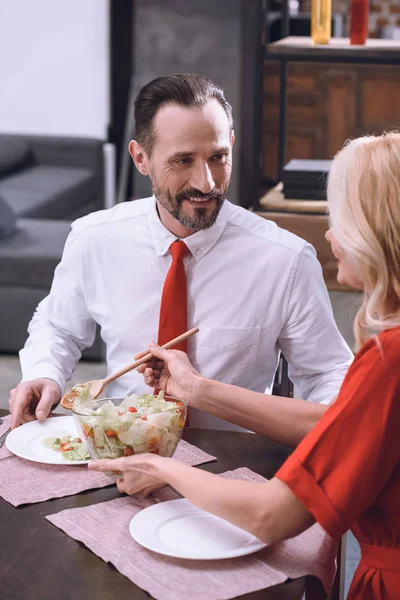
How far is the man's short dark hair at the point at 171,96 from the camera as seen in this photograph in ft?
6.39

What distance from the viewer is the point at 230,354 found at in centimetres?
200

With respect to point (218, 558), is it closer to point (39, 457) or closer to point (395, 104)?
point (39, 457)

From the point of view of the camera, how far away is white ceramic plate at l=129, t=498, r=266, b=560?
4.02 ft

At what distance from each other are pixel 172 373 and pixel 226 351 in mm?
422

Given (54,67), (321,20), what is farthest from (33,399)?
(54,67)

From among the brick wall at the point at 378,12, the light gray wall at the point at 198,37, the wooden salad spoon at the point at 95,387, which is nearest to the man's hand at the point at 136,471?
the wooden salad spoon at the point at 95,387

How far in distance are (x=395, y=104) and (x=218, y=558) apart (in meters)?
5.15

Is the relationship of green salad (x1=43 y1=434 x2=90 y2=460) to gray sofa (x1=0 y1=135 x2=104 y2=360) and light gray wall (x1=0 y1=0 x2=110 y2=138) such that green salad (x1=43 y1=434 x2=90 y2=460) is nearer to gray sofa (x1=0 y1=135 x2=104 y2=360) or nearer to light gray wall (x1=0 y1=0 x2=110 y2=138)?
gray sofa (x1=0 y1=135 x2=104 y2=360)

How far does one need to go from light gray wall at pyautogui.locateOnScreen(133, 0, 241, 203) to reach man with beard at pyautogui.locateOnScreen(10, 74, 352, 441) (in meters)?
2.62

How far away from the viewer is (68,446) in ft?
5.16

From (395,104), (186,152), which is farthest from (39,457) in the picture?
(395,104)

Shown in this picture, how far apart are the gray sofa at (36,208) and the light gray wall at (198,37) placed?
1.04m

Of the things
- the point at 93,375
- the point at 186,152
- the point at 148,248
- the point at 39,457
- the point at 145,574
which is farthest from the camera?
the point at 93,375

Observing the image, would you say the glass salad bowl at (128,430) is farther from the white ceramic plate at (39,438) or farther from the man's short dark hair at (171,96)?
the man's short dark hair at (171,96)
